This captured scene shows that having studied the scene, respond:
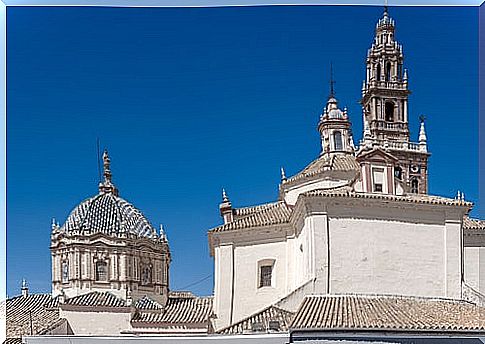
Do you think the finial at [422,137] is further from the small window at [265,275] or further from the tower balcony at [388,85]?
the small window at [265,275]

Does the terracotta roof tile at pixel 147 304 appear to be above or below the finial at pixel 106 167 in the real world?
below

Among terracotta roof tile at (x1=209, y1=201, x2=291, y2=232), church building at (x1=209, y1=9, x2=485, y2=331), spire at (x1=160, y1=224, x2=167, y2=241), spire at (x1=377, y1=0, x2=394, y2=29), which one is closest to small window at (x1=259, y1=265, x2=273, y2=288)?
church building at (x1=209, y1=9, x2=485, y2=331)

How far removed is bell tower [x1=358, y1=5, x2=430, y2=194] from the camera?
701 centimetres

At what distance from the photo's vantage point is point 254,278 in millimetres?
7766

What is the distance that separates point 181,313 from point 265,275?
0.86 m

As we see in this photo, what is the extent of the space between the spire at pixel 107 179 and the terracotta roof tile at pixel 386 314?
1816 millimetres

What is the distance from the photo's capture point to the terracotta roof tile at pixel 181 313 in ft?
25.3

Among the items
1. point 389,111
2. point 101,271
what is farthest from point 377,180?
point 101,271

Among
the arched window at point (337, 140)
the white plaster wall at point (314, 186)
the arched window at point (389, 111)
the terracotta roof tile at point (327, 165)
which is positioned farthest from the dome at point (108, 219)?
the arched window at point (389, 111)

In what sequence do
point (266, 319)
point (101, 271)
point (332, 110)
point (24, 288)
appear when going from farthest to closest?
point (101, 271) → point (332, 110) → point (24, 288) → point (266, 319)

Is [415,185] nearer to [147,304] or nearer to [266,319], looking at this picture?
[266,319]

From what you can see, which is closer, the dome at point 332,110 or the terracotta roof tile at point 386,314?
the terracotta roof tile at point 386,314

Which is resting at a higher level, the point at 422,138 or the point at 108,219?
the point at 422,138

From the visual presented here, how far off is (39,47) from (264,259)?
265 cm
